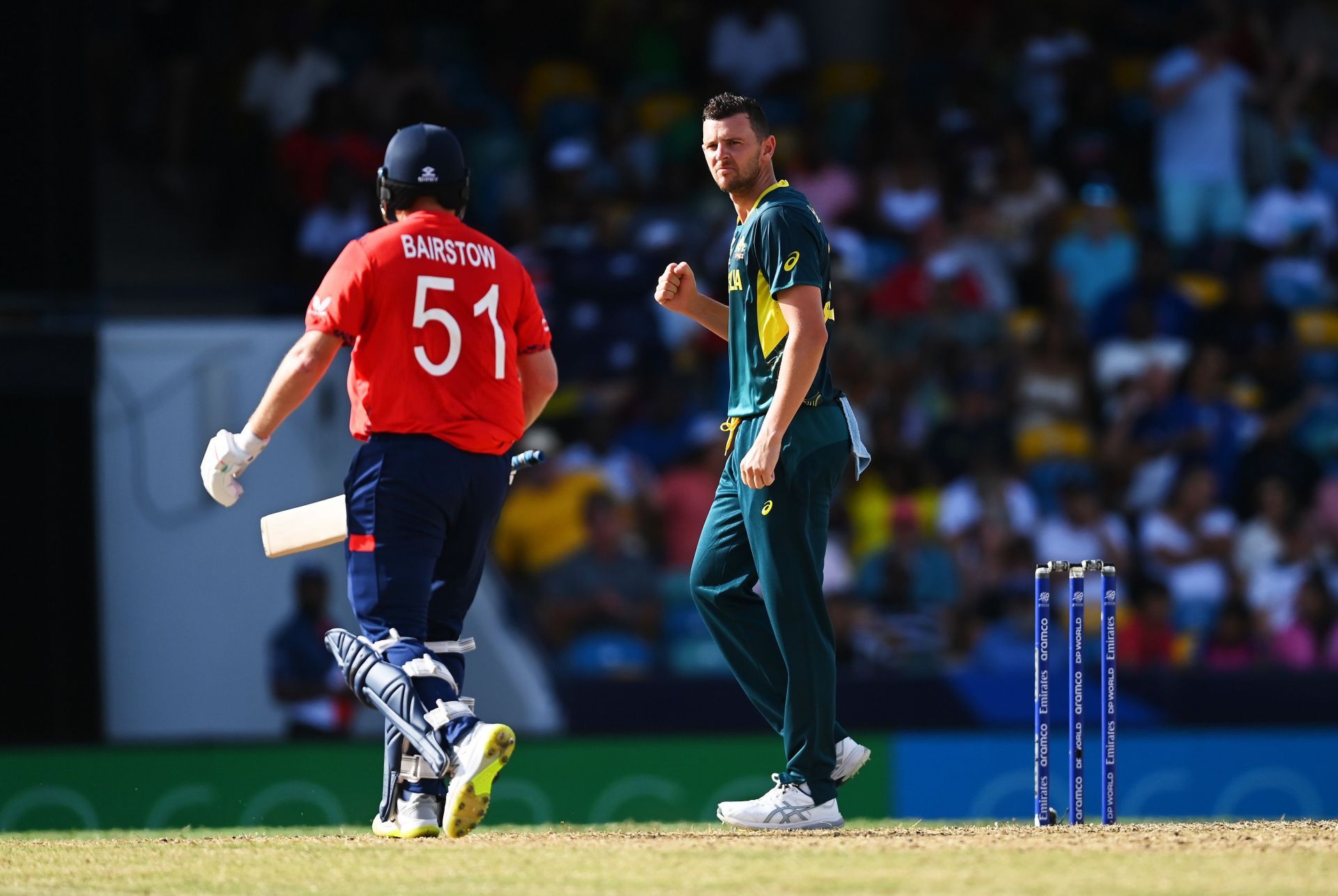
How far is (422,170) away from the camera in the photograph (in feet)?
21.0

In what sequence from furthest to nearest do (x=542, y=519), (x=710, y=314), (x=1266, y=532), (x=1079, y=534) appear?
1. (x=1266, y=532)
2. (x=1079, y=534)
3. (x=542, y=519)
4. (x=710, y=314)

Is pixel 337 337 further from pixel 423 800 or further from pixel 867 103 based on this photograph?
pixel 867 103

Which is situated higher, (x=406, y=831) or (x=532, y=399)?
(x=532, y=399)

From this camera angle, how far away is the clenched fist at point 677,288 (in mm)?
6535

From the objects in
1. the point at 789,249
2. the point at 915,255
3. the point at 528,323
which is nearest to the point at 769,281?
the point at 789,249

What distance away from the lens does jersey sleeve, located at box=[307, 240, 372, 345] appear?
20.0 ft

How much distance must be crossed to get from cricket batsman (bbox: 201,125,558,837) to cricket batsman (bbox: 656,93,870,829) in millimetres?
673

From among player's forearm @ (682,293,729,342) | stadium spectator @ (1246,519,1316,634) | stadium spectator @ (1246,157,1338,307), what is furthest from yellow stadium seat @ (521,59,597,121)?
player's forearm @ (682,293,729,342)

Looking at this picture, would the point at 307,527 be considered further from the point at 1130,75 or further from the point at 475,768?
the point at 1130,75

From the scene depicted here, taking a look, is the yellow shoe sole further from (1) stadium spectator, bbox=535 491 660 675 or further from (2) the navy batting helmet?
(1) stadium spectator, bbox=535 491 660 675

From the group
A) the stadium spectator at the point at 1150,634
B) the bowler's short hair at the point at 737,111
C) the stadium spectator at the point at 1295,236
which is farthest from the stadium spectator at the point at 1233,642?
the bowler's short hair at the point at 737,111

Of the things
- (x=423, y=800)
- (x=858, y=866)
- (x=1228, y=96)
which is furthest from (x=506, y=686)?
(x=1228, y=96)

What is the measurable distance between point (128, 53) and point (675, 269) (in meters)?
10.1

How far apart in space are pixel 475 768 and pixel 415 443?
1.00 meters
